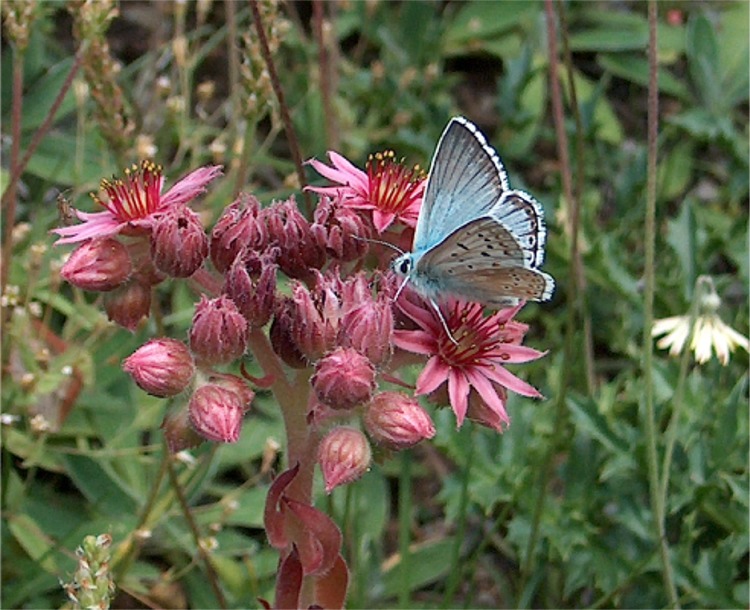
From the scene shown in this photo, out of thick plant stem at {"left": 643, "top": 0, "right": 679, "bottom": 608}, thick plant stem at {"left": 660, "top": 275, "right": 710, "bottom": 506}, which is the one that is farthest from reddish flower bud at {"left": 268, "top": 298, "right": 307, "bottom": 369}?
thick plant stem at {"left": 660, "top": 275, "right": 710, "bottom": 506}

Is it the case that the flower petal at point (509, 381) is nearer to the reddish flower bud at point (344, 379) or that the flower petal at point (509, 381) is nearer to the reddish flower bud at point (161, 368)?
the reddish flower bud at point (344, 379)

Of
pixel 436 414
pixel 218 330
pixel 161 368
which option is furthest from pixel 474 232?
pixel 436 414

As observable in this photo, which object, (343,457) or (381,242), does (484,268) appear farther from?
(343,457)

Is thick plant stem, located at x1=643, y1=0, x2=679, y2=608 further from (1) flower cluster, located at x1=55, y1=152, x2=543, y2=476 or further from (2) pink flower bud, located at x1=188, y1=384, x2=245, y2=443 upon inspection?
(2) pink flower bud, located at x1=188, y1=384, x2=245, y2=443

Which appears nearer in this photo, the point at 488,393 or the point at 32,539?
the point at 488,393

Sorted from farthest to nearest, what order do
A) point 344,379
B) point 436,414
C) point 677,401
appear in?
point 436,414, point 677,401, point 344,379
